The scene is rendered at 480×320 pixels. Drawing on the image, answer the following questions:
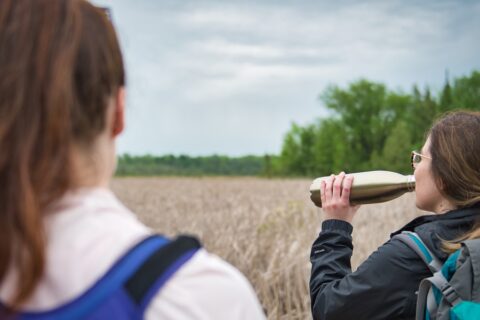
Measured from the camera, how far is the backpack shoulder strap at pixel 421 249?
185 centimetres

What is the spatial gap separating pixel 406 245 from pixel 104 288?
4.19 feet

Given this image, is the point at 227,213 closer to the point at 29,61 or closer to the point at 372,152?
the point at 29,61

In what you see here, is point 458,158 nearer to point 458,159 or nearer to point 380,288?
point 458,159

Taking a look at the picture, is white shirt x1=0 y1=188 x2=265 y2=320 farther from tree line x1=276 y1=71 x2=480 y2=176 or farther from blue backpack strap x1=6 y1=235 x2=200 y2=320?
tree line x1=276 y1=71 x2=480 y2=176

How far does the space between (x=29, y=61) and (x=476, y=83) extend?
5757cm

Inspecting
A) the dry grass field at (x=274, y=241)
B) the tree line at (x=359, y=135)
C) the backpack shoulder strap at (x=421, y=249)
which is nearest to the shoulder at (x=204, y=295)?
the backpack shoulder strap at (x=421, y=249)

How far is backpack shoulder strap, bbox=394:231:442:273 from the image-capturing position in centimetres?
185

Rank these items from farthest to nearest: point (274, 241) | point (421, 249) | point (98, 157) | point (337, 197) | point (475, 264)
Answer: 1. point (274, 241)
2. point (337, 197)
3. point (421, 249)
4. point (475, 264)
5. point (98, 157)

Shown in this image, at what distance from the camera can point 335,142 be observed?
61.2 meters

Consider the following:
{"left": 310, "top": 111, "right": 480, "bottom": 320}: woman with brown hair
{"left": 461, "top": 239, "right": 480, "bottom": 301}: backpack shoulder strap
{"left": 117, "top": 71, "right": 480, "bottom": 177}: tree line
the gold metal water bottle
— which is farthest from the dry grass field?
{"left": 117, "top": 71, "right": 480, "bottom": 177}: tree line

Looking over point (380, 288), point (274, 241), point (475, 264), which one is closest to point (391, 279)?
point (380, 288)

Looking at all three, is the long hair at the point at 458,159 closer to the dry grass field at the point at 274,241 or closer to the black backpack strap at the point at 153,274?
the black backpack strap at the point at 153,274

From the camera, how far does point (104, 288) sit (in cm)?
82

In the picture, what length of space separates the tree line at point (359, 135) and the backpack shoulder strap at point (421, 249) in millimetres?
50112
